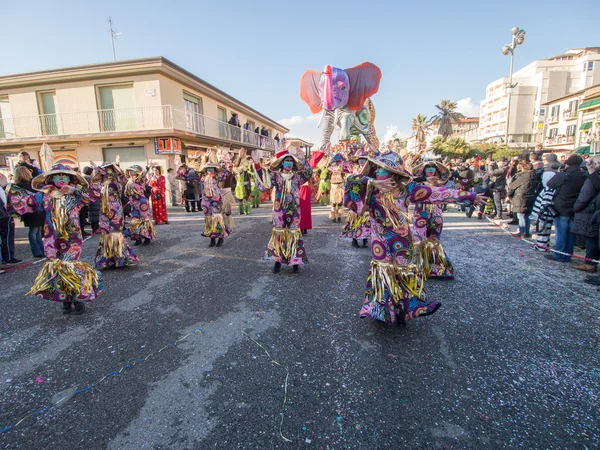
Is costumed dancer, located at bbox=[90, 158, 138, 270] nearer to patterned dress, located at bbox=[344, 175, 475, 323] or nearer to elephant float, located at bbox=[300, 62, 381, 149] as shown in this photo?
patterned dress, located at bbox=[344, 175, 475, 323]

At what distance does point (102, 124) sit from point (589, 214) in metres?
18.4

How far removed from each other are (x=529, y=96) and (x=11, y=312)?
214ft

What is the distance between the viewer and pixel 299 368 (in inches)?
108

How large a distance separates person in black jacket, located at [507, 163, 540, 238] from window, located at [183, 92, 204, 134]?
1469 centimetres

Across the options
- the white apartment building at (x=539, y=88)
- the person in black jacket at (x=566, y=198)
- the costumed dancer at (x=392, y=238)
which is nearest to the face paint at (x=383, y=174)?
the costumed dancer at (x=392, y=238)

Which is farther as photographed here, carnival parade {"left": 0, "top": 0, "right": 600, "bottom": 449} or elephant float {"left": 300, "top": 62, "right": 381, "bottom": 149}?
elephant float {"left": 300, "top": 62, "right": 381, "bottom": 149}

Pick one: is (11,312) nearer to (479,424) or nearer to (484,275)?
(479,424)

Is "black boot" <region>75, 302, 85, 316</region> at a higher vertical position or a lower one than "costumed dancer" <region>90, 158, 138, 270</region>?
lower

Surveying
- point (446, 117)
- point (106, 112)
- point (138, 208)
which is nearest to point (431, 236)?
point (138, 208)

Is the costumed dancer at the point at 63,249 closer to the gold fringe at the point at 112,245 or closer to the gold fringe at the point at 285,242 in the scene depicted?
the gold fringe at the point at 112,245

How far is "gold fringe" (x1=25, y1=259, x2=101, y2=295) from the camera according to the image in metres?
3.74

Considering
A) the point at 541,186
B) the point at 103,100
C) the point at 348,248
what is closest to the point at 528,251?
the point at 541,186

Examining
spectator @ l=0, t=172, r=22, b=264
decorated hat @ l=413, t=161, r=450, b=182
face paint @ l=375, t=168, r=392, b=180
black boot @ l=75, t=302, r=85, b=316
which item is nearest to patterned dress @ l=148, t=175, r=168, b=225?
spectator @ l=0, t=172, r=22, b=264

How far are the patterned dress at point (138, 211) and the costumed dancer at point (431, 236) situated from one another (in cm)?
586
